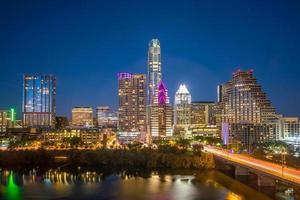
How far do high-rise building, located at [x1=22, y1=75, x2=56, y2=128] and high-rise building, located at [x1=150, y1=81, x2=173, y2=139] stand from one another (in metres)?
31.2

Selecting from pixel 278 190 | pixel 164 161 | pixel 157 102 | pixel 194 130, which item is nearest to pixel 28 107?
pixel 157 102

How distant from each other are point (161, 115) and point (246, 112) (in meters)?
32.5

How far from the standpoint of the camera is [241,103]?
102m

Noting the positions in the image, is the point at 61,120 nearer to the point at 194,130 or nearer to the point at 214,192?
the point at 194,130

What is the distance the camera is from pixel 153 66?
140m

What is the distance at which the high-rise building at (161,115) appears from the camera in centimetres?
12450

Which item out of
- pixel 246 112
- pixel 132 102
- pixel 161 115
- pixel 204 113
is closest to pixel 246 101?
pixel 246 112

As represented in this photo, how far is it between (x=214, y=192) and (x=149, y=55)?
11132 centimetres

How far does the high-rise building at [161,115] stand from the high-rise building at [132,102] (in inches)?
127

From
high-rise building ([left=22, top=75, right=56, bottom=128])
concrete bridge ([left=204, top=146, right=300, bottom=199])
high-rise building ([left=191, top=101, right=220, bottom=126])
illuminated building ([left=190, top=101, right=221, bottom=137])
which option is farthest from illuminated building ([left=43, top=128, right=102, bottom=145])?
concrete bridge ([left=204, top=146, right=300, bottom=199])

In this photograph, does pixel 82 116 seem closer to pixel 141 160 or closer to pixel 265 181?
pixel 141 160

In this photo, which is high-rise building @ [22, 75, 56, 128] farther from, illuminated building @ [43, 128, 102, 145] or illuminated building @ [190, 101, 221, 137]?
illuminated building @ [190, 101, 221, 137]

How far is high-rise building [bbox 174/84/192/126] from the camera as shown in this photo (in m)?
136

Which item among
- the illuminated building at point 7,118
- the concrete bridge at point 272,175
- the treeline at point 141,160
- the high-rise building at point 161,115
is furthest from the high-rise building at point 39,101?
the concrete bridge at point 272,175
